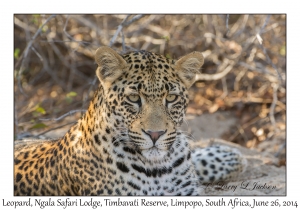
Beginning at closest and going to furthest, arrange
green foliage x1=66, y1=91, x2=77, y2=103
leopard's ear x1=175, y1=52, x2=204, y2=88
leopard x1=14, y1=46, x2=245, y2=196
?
leopard x1=14, y1=46, x2=245, y2=196 → leopard's ear x1=175, y1=52, x2=204, y2=88 → green foliage x1=66, y1=91, x2=77, y2=103

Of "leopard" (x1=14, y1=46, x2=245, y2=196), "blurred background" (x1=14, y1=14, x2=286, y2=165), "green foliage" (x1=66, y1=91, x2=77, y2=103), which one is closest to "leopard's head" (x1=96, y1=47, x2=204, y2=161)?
"leopard" (x1=14, y1=46, x2=245, y2=196)

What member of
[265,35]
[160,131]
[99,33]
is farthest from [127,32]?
[160,131]

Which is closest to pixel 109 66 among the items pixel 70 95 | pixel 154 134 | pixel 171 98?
pixel 171 98

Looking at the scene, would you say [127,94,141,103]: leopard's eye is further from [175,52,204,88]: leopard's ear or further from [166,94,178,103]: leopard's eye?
[175,52,204,88]: leopard's ear

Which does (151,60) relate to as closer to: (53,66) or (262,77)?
(262,77)

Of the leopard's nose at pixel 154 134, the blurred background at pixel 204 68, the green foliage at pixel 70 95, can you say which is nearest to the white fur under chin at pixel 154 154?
the leopard's nose at pixel 154 134

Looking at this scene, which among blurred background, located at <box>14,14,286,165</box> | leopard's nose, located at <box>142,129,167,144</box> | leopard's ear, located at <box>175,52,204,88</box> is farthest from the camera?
blurred background, located at <box>14,14,286,165</box>
